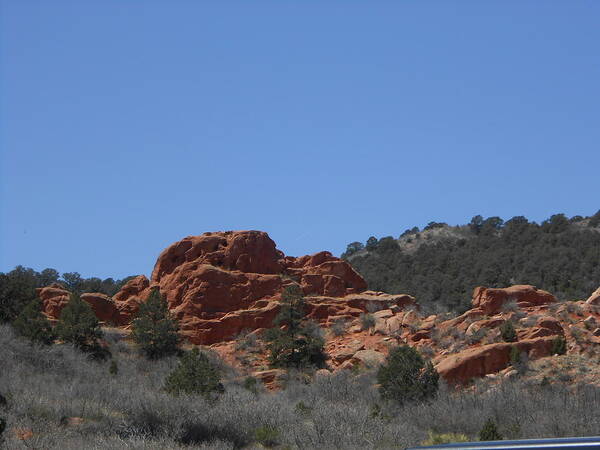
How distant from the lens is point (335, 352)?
37781mm

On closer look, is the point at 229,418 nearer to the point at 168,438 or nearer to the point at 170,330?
the point at 168,438

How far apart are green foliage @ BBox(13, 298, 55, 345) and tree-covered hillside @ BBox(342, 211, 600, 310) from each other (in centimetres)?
2250

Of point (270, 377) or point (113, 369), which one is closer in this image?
point (113, 369)

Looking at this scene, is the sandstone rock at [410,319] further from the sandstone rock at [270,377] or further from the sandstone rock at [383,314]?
the sandstone rock at [270,377]

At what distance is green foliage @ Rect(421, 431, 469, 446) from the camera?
751 inches

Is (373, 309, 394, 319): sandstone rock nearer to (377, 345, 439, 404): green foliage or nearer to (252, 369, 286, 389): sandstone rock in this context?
(252, 369, 286, 389): sandstone rock

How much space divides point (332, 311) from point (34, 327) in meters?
16.9

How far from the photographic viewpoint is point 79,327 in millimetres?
36219

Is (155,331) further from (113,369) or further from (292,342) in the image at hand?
(292,342)

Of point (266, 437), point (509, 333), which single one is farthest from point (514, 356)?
point (266, 437)

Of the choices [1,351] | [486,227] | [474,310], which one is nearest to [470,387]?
[474,310]

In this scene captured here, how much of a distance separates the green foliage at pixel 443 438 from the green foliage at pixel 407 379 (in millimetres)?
4505

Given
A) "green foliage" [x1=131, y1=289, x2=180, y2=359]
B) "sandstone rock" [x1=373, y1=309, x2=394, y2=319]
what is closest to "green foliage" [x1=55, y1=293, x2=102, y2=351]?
"green foliage" [x1=131, y1=289, x2=180, y2=359]

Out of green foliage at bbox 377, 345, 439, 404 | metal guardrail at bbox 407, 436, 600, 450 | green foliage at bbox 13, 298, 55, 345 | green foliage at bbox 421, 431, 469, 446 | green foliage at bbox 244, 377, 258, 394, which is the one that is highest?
green foliage at bbox 13, 298, 55, 345
